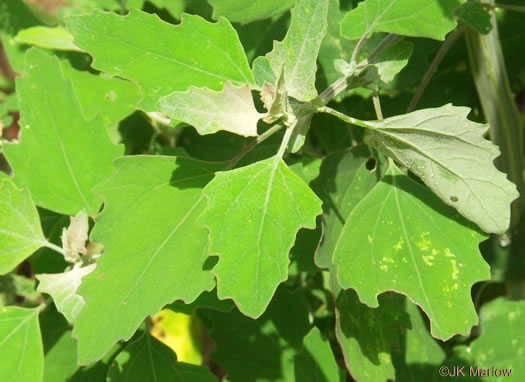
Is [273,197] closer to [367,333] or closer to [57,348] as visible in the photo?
[367,333]

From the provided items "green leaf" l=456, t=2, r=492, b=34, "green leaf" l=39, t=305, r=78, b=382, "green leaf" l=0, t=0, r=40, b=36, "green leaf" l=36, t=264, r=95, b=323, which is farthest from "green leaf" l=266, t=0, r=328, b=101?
"green leaf" l=0, t=0, r=40, b=36

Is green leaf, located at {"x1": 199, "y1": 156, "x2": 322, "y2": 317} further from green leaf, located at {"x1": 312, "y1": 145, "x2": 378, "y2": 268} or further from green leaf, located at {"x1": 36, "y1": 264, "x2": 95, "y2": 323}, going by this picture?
green leaf, located at {"x1": 36, "y1": 264, "x2": 95, "y2": 323}

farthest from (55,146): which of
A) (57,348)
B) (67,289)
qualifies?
(57,348)

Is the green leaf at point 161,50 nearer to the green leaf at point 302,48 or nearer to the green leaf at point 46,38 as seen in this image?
the green leaf at point 302,48

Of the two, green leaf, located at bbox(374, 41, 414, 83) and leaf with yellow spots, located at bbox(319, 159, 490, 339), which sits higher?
green leaf, located at bbox(374, 41, 414, 83)

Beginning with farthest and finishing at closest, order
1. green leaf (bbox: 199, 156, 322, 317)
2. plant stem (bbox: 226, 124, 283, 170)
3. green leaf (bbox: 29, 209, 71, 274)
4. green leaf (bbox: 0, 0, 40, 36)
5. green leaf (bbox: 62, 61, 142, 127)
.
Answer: green leaf (bbox: 0, 0, 40, 36), green leaf (bbox: 62, 61, 142, 127), green leaf (bbox: 29, 209, 71, 274), plant stem (bbox: 226, 124, 283, 170), green leaf (bbox: 199, 156, 322, 317)
